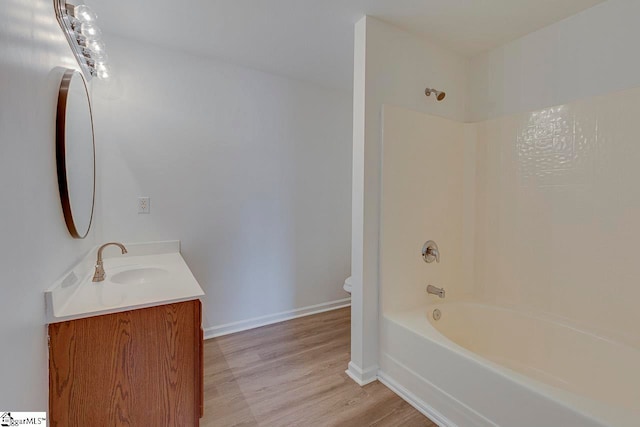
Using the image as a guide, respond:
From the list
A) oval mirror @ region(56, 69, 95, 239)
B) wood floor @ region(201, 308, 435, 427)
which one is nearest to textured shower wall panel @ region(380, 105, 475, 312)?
wood floor @ region(201, 308, 435, 427)

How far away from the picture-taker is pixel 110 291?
4.46 feet

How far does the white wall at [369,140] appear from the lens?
6.12 feet

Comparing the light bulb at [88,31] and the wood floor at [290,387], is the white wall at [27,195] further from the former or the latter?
the wood floor at [290,387]

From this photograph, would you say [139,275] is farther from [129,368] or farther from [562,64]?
[562,64]

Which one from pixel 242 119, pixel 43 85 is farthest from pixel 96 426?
pixel 242 119

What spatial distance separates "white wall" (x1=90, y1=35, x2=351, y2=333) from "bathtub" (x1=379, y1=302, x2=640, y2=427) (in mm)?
1244

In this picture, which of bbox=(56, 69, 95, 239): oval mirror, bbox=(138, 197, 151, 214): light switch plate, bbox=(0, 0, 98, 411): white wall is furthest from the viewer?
bbox=(138, 197, 151, 214): light switch plate

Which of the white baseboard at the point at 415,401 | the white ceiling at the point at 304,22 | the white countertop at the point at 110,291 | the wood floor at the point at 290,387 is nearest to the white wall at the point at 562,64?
the white ceiling at the point at 304,22

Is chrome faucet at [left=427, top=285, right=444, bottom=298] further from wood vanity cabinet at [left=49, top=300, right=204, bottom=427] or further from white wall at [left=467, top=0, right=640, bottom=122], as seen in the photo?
wood vanity cabinet at [left=49, top=300, right=204, bottom=427]

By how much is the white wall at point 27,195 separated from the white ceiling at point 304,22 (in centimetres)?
85

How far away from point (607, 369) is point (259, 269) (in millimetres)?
2412

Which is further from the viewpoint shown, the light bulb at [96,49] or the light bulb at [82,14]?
the light bulb at [96,49]

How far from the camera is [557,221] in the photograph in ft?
6.22

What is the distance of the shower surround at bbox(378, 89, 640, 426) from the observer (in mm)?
1537
